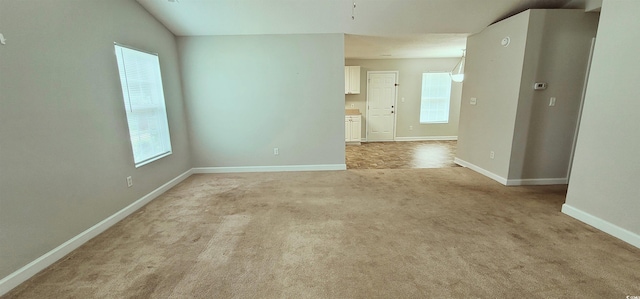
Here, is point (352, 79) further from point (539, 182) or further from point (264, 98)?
point (539, 182)

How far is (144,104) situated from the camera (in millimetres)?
3205

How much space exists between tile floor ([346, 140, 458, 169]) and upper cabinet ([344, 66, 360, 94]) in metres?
1.57

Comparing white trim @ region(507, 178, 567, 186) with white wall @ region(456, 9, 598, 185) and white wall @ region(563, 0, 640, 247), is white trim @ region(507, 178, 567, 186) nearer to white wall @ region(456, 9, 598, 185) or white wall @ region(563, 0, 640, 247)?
white wall @ region(456, 9, 598, 185)

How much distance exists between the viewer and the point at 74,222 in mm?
2229

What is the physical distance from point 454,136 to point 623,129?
534 cm

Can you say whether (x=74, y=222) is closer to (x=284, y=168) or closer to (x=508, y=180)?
(x=284, y=168)

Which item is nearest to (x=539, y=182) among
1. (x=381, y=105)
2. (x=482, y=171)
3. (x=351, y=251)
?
(x=482, y=171)

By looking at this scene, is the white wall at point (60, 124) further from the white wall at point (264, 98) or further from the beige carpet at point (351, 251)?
the white wall at point (264, 98)

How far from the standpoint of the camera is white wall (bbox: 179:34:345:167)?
407cm

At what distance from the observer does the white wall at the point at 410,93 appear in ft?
23.0

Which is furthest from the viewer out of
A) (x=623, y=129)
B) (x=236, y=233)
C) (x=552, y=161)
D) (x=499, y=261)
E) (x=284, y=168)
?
(x=284, y=168)

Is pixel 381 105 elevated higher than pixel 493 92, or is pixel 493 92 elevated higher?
pixel 493 92

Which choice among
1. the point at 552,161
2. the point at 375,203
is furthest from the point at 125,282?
the point at 552,161

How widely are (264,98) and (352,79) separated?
3.37 m
